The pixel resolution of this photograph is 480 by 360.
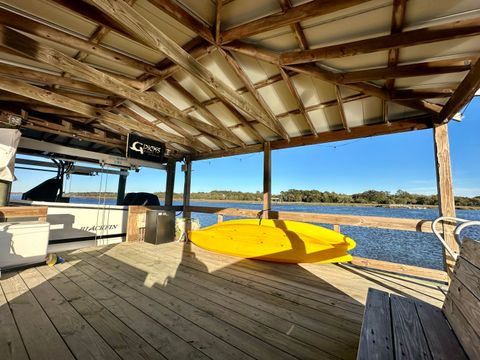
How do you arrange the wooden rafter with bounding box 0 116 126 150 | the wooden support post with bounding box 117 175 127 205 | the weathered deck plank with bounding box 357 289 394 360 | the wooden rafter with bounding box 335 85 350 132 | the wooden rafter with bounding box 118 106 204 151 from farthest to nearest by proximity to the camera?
the wooden support post with bounding box 117 175 127 205
the wooden rafter with bounding box 118 106 204 151
the wooden rafter with bounding box 0 116 126 150
the wooden rafter with bounding box 335 85 350 132
the weathered deck plank with bounding box 357 289 394 360

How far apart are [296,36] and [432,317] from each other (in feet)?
8.24

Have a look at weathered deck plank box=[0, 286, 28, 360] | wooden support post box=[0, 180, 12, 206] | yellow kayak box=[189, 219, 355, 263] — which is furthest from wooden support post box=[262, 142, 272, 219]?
wooden support post box=[0, 180, 12, 206]

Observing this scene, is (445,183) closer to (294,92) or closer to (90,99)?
(294,92)

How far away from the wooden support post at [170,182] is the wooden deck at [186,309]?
310 centimetres

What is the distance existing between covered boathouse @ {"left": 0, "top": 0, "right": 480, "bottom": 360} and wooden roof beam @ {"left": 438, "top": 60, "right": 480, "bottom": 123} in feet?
0.07

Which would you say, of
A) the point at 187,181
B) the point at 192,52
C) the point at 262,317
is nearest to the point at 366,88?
the point at 192,52

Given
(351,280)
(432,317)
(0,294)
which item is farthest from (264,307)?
(0,294)

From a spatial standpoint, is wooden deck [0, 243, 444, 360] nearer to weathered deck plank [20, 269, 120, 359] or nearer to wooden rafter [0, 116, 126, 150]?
weathered deck plank [20, 269, 120, 359]

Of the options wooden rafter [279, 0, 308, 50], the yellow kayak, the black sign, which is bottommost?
the yellow kayak

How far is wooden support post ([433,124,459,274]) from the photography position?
2822 millimetres

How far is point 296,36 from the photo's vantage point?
2.13m

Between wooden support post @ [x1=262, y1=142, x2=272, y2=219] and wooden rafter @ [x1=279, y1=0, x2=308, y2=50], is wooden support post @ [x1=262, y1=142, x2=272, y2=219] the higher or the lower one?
the lower one

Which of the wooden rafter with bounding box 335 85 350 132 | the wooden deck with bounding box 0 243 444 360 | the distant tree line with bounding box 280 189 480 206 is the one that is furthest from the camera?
the distant tree line with bounding box 280 189 480 206

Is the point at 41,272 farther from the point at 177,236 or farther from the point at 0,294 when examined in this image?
the point at 177,236
